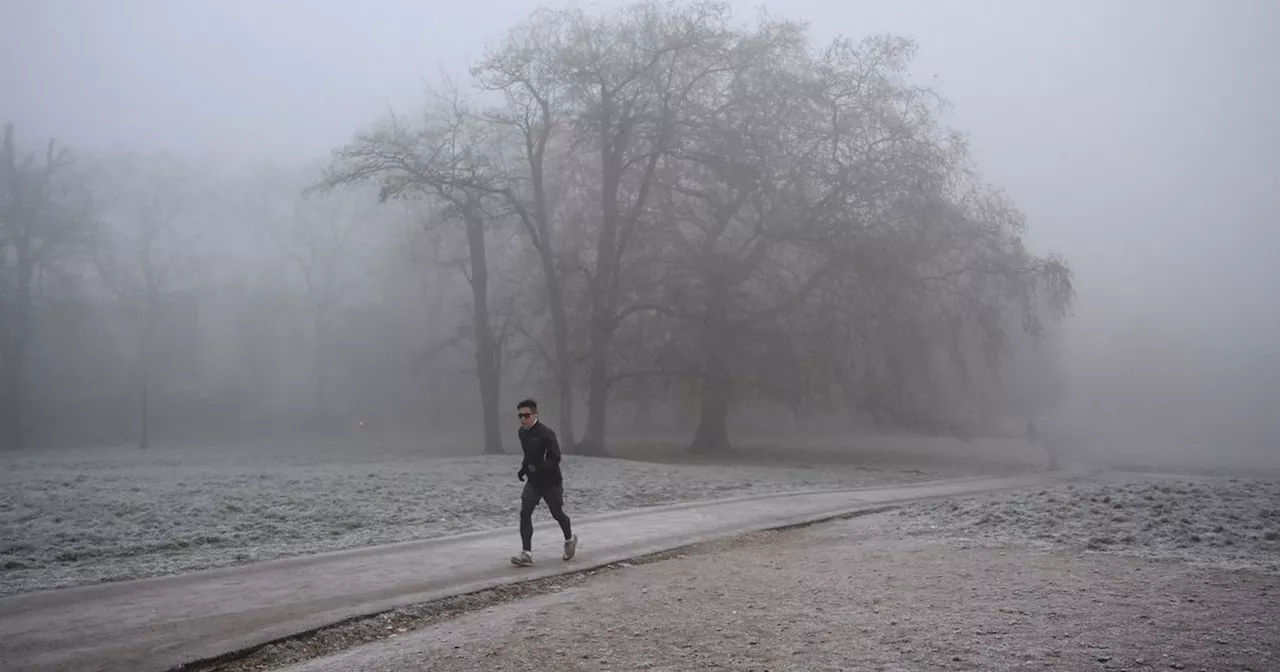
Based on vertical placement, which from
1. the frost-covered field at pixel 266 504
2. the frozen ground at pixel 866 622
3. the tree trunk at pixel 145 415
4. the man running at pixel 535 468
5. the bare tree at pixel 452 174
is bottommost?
the frozen ground at pixel 866 622

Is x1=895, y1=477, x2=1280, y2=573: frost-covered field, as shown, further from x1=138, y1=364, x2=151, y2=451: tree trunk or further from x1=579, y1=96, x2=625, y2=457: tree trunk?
x1=138, y1=364, x2=151, y2=451: tree trunk

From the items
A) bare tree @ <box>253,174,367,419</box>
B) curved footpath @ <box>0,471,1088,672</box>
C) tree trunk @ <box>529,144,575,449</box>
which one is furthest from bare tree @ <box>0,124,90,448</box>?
curved footpath @ <box>0,471,1088,672</box>

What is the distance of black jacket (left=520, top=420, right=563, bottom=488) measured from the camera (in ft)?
35.7

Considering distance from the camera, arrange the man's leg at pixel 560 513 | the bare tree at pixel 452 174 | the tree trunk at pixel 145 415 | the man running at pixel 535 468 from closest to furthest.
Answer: the man running at pixel 535 468 < the man's leg at pixel 560 513 < the bare tree at pixel 452 174 < the tree trunk at pixel 145 415

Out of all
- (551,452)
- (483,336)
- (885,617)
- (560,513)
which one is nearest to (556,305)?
(483,336)

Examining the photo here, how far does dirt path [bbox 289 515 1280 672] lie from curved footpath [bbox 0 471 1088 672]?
910 millimetres

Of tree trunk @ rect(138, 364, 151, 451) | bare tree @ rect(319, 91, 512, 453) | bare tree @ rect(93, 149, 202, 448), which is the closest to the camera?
bare tree @ rect(319, 91, 512, 453)

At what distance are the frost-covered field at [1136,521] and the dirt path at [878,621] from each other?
2.98ft

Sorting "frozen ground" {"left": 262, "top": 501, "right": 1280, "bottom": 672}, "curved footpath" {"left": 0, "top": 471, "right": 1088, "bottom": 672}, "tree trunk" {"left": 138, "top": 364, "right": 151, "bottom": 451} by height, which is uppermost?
"tree trunk" {"left": 138, "top": 364, "right": 151, "bottom": 451}

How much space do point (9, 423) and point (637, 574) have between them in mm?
40956

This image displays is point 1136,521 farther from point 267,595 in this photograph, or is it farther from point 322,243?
point 322,243

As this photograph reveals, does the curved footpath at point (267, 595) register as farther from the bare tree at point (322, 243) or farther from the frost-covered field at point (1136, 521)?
the bare tree at point (322, 243)

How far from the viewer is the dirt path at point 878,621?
6.58 metres

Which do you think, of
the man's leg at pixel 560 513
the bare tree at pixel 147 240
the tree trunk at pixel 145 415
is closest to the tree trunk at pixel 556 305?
the tree trunk at pixel 145 415
